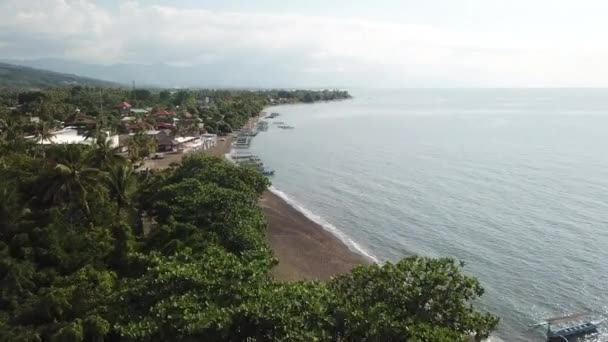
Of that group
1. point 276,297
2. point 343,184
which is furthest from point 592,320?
point 343,184

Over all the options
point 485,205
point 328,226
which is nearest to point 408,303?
point 328,226

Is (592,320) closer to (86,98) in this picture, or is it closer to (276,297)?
(276,297)

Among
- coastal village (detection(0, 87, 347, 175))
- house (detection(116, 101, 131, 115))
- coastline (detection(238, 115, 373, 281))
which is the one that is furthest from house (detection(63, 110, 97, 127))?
coastline (detection(238, 115, 373, 281))

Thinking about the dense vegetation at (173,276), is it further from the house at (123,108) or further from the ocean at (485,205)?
the house at (123,108)

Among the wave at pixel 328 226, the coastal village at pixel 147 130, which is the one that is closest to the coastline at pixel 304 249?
the wave at pixel 328 226

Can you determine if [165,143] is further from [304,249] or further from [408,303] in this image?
[408,303]

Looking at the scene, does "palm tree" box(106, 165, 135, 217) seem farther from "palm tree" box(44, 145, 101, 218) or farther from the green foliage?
the green foliage
